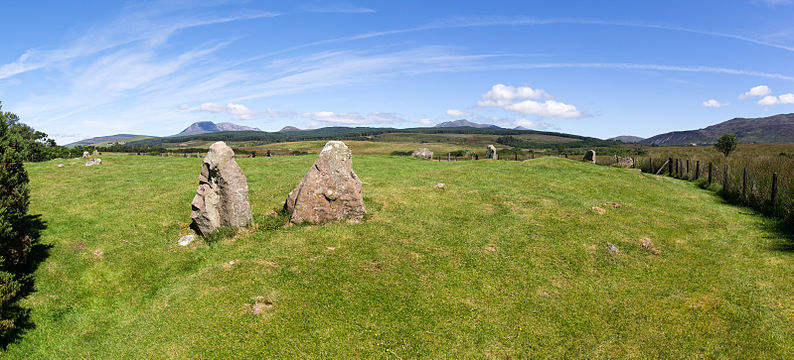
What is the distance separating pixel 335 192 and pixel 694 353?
36.1 ft

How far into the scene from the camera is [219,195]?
43.4 ft

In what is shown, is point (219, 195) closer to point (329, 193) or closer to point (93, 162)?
point (329, 193)

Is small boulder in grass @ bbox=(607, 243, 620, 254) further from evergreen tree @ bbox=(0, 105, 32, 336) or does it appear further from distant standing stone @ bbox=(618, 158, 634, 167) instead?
distant standing stone @ bbox=(618, 158, 634, 167)

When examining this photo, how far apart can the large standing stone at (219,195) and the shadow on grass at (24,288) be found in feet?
14.1

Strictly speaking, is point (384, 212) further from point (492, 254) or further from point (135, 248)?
point (135, 248)

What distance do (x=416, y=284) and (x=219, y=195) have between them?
8062 mm

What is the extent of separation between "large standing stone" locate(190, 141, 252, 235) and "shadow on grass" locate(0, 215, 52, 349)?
14.1 ft

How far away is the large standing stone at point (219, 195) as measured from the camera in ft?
42.4

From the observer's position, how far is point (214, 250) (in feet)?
39.6

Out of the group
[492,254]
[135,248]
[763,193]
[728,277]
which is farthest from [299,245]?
[763,193]

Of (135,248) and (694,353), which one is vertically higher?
(135,248)

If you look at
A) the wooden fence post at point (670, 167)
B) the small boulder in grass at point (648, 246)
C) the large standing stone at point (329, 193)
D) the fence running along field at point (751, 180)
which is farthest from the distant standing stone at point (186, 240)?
the wooden fence post at point (670, 167)

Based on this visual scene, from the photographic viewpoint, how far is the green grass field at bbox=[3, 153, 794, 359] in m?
7.88

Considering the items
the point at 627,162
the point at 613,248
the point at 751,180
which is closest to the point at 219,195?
the point at 613,248
